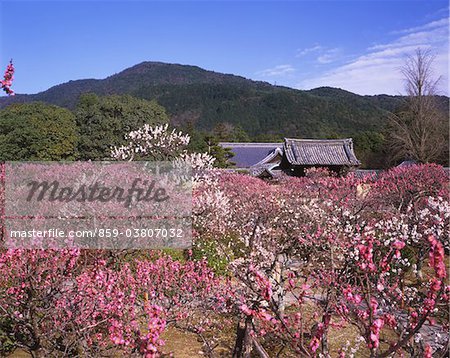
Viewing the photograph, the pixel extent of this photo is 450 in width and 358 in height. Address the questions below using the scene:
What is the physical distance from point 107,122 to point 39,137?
4438 mm

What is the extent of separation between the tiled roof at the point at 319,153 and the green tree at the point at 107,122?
37.2 ft

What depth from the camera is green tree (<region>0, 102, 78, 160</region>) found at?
23.6 meters

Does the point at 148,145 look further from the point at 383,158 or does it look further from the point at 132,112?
the point at 383,158

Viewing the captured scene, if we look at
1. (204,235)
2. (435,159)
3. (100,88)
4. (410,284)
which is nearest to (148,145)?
(204,235)

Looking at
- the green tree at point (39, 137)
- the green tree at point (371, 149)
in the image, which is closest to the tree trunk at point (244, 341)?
the green tree at point (39, 137)

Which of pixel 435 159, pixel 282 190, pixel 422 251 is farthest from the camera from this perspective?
pixel 435 159

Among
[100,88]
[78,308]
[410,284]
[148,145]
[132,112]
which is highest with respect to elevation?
[100,88]

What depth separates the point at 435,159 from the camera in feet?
88.5

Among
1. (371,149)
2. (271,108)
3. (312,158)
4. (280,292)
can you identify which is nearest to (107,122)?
(312,158)

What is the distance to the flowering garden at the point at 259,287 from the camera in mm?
2818

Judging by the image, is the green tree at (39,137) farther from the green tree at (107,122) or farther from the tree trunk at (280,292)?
the tree trunk at (280,292)

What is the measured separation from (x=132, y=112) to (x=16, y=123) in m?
7.62

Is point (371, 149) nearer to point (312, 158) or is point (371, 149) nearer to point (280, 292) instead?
point (312, 158)

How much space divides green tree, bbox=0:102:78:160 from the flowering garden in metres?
13.6
